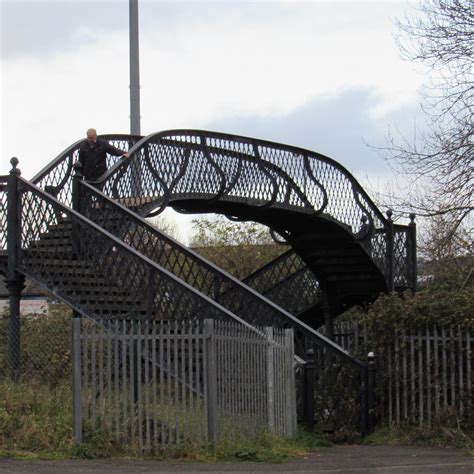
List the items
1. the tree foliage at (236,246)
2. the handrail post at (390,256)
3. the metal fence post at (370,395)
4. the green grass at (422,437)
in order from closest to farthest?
1. the green grass at (422,437)
2. the metal fence post at (370,395)
3. the handrail post at (390,256)
4. the tree foliage at (236,246)

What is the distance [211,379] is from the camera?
1162 centimetres

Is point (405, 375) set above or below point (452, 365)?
below

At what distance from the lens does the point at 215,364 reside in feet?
38.4

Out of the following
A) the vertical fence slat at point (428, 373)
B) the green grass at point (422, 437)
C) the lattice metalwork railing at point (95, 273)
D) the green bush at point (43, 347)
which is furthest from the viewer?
the green bush at point (43, 347)

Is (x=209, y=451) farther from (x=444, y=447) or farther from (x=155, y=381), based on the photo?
(x=444, y=447)

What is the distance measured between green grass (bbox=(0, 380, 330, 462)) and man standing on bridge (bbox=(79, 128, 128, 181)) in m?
5.71

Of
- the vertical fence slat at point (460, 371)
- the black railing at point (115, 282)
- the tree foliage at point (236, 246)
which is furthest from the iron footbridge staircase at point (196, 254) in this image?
the tree foliage at point (236, 246)

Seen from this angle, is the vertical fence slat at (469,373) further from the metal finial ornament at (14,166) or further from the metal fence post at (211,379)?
the metal finial ornament at (14,166)

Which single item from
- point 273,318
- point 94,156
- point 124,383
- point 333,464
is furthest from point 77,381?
point 94,156

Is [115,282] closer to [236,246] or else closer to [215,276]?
[215,276]

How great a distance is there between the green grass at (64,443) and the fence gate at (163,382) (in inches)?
5.0

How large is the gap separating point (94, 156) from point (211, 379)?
7.00 metres

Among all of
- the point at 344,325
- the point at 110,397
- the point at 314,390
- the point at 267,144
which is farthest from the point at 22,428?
the point at 267,144

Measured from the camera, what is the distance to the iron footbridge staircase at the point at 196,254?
14.3 meters
